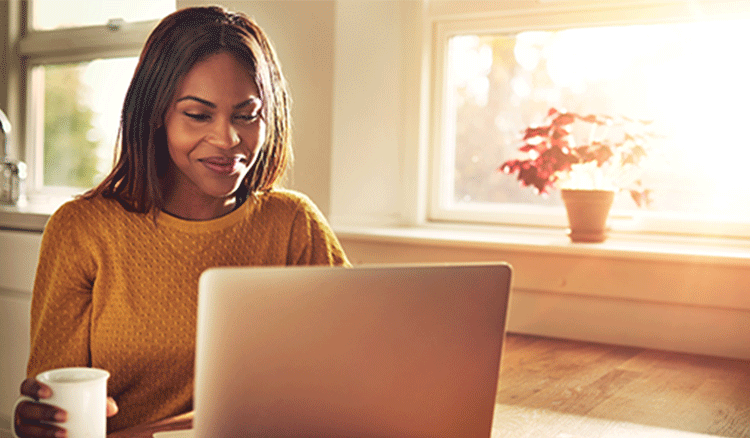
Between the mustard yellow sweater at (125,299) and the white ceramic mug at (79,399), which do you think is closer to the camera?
the white ceramic mug at (79,399)

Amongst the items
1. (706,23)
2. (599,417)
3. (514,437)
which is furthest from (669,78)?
(514,437)

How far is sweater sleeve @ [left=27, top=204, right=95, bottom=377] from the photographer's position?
3.57 ft

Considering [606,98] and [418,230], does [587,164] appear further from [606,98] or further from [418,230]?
[418,230]

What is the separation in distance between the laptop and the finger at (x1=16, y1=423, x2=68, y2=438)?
0.60 ft

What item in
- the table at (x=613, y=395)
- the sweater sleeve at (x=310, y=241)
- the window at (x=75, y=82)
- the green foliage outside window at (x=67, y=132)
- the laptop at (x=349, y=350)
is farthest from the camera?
the green foliage outside window at (x=67, y=132)

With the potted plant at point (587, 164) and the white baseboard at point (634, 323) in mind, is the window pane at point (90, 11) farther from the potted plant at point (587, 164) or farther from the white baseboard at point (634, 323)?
the white baseboard at point (634, 323)

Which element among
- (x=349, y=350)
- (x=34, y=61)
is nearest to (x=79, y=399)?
(x=349, y=350)

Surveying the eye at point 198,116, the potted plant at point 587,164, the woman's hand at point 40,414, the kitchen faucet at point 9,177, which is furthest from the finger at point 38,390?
the kitchen faucet at point 9,177

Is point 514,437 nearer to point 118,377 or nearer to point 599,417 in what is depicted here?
point 599,417

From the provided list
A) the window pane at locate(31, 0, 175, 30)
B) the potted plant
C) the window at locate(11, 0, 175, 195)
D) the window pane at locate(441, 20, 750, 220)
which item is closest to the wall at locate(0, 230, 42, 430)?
the window at locate(11, 0, 175, 195)

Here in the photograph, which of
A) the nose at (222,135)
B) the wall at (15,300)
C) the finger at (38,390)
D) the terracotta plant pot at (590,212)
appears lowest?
the wall at (15,300)

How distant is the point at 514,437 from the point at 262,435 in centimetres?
45

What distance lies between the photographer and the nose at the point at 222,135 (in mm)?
1097

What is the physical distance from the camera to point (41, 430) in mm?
737
